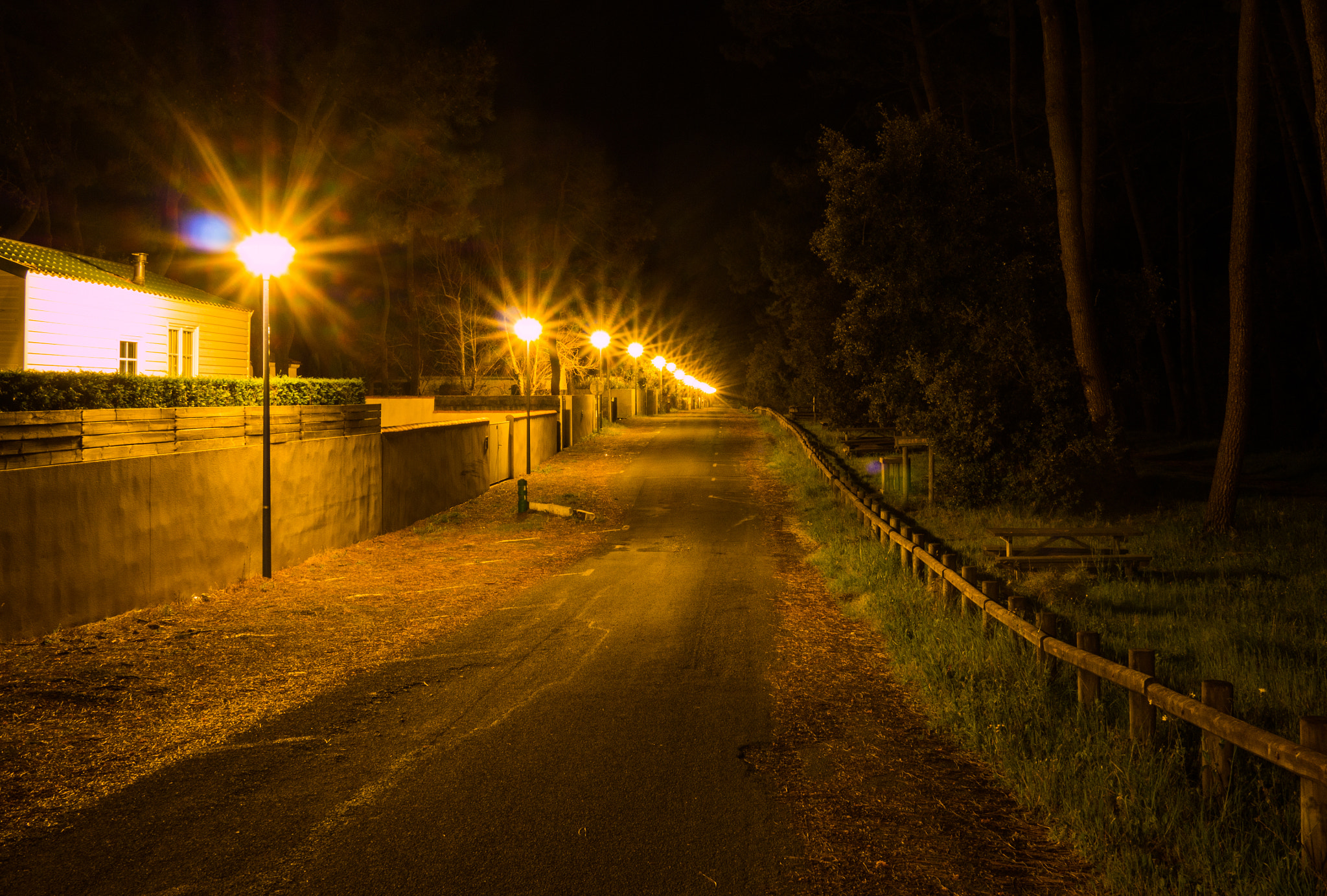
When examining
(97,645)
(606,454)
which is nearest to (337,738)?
(97,645)

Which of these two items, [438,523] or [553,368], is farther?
[553,368]

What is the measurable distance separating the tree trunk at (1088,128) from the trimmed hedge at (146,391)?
14.9 meters

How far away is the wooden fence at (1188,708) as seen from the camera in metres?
3.60

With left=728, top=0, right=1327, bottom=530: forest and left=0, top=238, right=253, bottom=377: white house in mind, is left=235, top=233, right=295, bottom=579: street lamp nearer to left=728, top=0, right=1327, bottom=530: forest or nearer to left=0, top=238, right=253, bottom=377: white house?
left=0, top=238, right=253, bottom=377: white house

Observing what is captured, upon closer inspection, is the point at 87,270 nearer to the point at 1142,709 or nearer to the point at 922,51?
the point at 922,51

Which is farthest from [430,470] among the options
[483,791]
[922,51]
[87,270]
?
[922,51]

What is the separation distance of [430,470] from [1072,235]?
12.4 meters

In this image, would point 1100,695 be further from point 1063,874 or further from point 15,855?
point 15,855

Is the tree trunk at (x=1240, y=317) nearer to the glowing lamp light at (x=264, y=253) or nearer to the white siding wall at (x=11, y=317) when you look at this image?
the glowing lamp light at (x=264, y=253)

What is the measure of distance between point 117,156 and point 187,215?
2.45 m

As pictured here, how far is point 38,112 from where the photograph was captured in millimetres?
26000

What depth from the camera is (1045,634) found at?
5789 mm

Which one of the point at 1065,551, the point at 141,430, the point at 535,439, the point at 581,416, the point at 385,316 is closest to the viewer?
the point at 141,430

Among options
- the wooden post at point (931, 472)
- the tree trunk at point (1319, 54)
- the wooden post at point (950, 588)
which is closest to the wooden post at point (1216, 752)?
the wooden post at point (950, 588)
